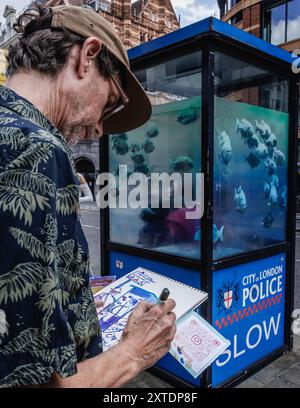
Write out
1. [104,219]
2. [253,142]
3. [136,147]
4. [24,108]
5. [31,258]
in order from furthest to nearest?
1. [104,219]
2. [136,147]
3. [253,142]
4. [24,108]
5. [31,258]

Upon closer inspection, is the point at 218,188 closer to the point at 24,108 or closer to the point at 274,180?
the point at 274,180

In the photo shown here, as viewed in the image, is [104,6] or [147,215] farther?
[104,6]

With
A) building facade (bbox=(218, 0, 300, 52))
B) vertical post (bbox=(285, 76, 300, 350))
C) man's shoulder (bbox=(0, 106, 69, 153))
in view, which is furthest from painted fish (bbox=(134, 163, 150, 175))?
building facade (bbox=(218, 0, 300, 52))

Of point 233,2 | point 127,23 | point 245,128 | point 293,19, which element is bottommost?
point 245,128

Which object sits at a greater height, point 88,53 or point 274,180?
point 88,53

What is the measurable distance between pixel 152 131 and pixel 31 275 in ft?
7.74

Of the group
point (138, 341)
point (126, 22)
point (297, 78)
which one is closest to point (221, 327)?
point (138, 341)

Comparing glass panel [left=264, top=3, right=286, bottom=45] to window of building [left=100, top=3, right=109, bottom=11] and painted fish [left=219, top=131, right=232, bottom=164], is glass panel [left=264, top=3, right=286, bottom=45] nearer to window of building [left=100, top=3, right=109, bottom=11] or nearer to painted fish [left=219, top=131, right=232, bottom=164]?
window of building [left=100, top=3, right=109, bottom=11]

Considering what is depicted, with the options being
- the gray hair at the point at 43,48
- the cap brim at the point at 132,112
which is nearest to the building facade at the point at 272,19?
the cap brim at the point at 132,112

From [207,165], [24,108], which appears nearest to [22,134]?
[24,108]

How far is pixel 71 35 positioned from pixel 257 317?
2457 mm

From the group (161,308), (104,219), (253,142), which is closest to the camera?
(161,308)

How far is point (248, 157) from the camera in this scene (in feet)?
8.91
